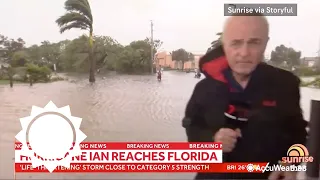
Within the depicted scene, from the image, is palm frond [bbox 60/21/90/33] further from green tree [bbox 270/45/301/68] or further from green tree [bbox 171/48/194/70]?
green tree [bbox 270/45/301/68]

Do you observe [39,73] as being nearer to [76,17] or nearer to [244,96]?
[76,17]

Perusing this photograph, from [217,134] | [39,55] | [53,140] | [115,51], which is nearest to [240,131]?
[217,134]

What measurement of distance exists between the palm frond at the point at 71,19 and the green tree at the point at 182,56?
609 mm

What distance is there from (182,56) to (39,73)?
3.21 feet

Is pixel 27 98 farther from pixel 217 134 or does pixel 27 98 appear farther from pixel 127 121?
pixel 217 134

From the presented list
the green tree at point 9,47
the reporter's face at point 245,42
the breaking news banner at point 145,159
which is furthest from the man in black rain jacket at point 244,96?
the green tree at point 9,47

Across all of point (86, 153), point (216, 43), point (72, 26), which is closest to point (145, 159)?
point (86, 153)

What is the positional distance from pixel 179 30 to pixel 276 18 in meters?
0.63

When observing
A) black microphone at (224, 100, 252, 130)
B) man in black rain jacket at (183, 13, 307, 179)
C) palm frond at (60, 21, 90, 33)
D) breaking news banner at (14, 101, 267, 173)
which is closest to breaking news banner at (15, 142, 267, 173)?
breaking news banner at (14, 101, 267, 173)

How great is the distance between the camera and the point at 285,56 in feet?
5.32

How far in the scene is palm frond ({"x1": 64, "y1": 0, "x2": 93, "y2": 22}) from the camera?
162cm

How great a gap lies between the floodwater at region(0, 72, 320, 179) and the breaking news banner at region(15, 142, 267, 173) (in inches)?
1.7

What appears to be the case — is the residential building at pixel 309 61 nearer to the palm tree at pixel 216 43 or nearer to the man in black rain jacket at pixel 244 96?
the man in black rain jacket at pixel 244 96

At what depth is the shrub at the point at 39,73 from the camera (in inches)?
65.7
